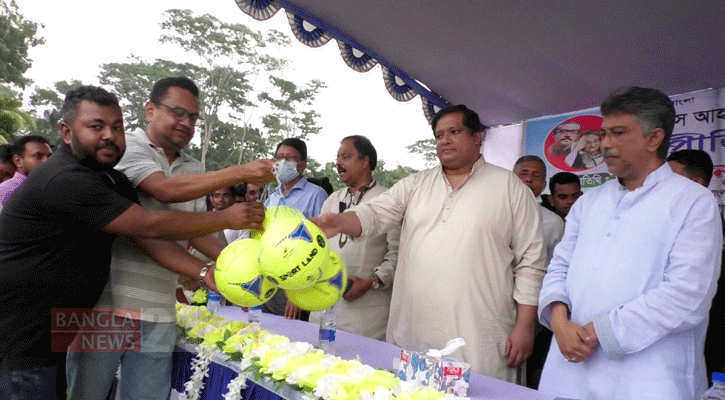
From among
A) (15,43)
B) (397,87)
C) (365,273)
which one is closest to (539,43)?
(397,87)

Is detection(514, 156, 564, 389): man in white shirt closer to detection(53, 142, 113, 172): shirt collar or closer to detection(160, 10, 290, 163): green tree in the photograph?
detection(53, 142, 113, 172): shirt collar

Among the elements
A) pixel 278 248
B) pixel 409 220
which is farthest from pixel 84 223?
pixel 409 220

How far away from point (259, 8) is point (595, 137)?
3.92 m

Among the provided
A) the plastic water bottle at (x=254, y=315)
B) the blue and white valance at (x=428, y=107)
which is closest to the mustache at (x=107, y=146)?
the plastic water bottle at (x=254, y=315)

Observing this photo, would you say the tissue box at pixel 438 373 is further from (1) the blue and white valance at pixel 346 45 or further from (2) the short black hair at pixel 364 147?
(1) the blue and white valance at pixel 346 45

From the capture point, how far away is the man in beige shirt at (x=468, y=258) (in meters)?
2.46

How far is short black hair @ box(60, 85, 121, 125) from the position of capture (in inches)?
73.3

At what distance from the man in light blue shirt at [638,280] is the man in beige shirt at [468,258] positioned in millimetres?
456

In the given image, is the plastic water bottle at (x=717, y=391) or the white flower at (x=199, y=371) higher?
the plastic water bottle at (x=717, y=391)

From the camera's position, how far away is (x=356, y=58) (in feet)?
18.3

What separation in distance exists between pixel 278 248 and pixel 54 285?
82cm

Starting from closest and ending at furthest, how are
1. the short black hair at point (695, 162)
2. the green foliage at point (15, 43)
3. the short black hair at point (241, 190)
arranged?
the short black hair at point (695, 162) < the short black hair at point (241, 190) < the green foliage at point (15, 43)

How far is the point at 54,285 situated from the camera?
5.76 ft

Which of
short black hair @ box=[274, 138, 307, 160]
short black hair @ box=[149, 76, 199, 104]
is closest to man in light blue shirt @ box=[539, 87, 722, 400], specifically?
short black hair @ box=[149, 76, 199, 104]
